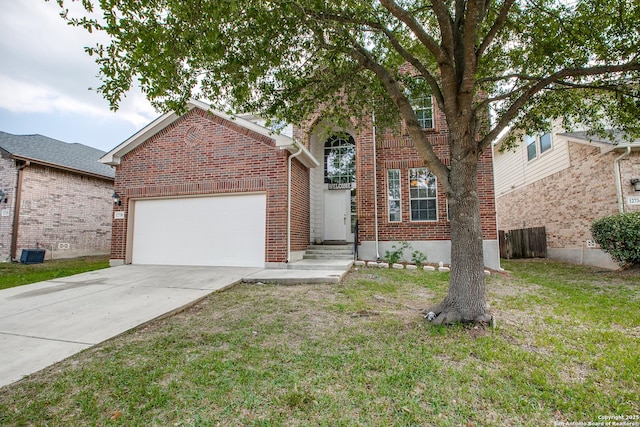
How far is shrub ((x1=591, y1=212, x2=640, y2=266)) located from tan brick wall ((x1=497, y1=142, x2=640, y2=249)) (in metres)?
1.16

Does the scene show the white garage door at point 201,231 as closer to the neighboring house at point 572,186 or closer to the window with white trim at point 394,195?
the window with white trim at point 394,195

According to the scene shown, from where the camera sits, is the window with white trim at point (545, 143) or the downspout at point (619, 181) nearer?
the downspout at point (619, 181)

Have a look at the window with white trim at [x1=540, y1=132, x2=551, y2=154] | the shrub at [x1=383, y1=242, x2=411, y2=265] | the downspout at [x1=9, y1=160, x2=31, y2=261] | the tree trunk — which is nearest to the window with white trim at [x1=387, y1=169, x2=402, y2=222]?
the shrub at [x1=383, y1=242, x2=411, y2=265]

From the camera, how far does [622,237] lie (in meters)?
7.70

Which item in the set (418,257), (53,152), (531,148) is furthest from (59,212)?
(531,148)

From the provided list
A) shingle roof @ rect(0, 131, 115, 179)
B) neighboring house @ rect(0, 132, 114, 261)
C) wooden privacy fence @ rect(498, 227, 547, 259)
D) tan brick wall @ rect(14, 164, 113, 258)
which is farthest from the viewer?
wooden privacy fence @ rect(498, 227, 547, 259)

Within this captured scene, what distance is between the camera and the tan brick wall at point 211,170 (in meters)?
8.18

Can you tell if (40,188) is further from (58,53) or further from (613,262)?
(613,262)

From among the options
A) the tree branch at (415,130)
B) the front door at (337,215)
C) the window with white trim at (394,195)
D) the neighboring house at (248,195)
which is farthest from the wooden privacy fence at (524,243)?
the tree branch at (415,130)

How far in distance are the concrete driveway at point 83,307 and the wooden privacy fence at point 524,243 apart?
11.4 metres

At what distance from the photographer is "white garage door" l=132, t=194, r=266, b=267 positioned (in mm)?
8398

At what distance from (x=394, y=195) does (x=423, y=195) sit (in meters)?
0.90

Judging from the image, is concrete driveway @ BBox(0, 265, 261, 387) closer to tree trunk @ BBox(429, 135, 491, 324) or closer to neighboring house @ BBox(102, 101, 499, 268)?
neighboring house @ BBox(102, 101, 499, 268)

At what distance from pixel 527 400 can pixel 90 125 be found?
88.9ft
